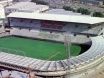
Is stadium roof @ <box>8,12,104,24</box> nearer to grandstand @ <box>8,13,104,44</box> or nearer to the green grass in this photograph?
grandstand @ <box>8,13,104,44</box>

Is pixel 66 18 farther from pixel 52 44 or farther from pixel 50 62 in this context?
pixel 50 62

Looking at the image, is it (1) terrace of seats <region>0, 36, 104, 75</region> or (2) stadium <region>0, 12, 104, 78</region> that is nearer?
(1) terrace of seats <region>0, 36, 104, 75</region>

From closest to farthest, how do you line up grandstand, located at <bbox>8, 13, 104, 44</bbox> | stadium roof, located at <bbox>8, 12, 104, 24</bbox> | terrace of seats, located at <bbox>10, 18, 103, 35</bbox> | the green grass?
1. the green grass
2. stadium roof, located at <bbox>8, 12, 104, 24</bbox>
3. grandstand, located at <bbox>8, 13, 104, 44</bbox>
4. terrace of seats, located at <bbox>10, 18, 103, 35</bbox>

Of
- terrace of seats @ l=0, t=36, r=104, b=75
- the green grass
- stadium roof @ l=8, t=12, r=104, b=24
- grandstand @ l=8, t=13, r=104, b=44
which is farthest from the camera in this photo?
grandstand @ l=8, t=13, r=104, b=44

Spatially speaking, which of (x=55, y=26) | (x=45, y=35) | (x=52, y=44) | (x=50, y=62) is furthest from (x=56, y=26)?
(x=50, y=62)

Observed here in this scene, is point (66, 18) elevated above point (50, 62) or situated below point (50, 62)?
above

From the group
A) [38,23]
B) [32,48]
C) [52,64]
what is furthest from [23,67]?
[38,23]

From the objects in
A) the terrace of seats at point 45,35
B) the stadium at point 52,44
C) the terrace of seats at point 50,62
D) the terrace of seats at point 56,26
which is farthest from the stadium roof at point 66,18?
the terrace of seats at point 50,62

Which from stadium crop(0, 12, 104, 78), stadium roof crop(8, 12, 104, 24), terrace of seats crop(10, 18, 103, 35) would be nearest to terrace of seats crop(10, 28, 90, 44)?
stadium crop(0, 12, 104, 78)
